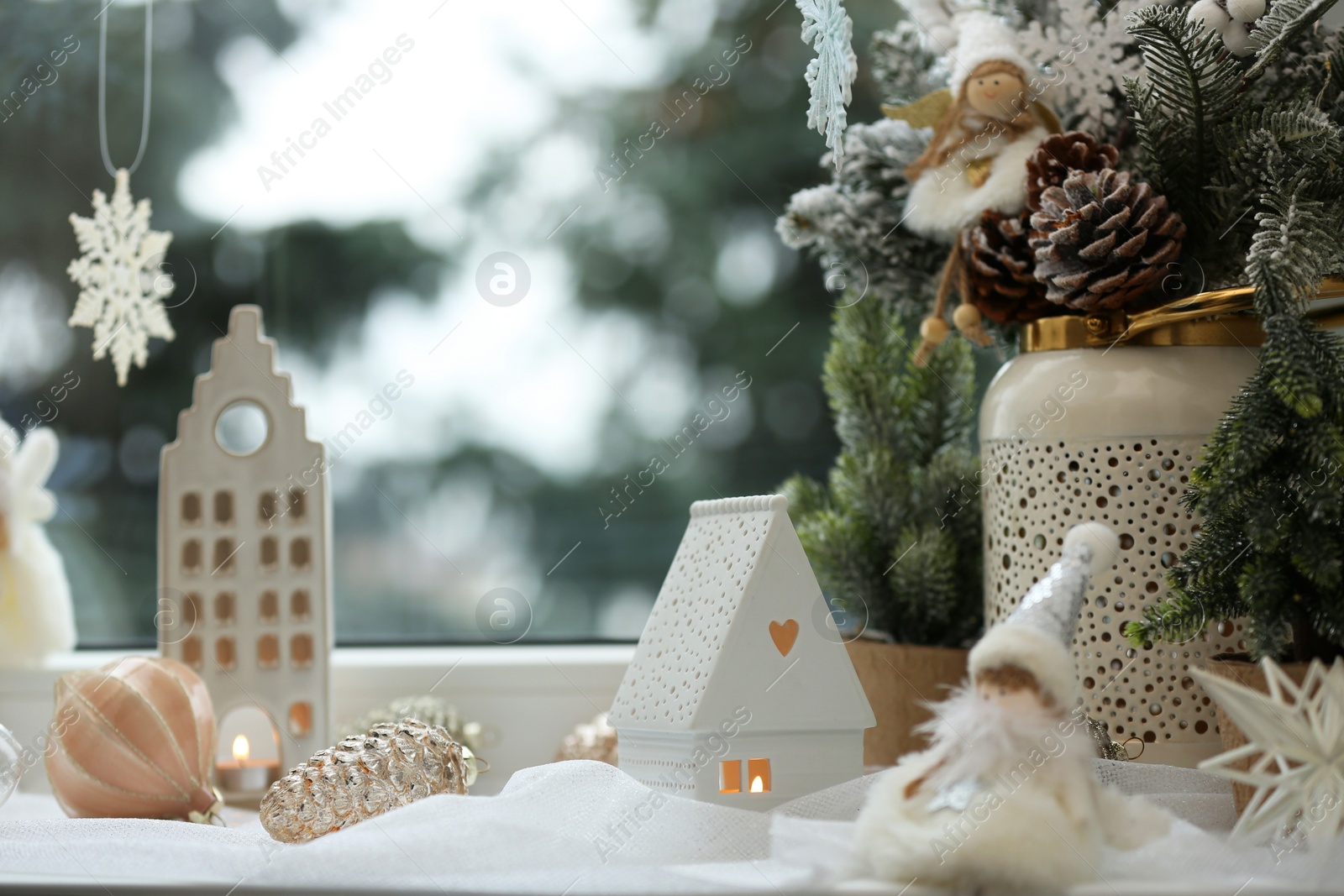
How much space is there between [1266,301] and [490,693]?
75 cm

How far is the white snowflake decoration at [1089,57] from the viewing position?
84cm

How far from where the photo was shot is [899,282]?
94 centimetres

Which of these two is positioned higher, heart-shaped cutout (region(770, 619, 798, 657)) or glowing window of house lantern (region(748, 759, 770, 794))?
heart-shaped cutout (region(770, 619, 798, 657))

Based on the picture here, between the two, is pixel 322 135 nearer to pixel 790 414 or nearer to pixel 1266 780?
pixel 790 414

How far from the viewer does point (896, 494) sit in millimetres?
940

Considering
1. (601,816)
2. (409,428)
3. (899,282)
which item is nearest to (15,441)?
(409,428)

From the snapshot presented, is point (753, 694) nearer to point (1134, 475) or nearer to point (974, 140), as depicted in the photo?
point (1134, 475)

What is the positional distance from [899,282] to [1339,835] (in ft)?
1.84

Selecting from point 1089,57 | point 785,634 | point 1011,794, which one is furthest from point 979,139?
point 1011,794

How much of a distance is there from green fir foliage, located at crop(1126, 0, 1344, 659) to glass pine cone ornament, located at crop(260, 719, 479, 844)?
46cm

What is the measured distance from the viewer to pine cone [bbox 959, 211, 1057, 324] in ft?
2.62

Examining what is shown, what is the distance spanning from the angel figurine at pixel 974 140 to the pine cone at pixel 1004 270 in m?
0.01

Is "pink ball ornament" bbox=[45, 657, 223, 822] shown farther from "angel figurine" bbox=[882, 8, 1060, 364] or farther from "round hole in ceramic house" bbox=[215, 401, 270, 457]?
"angel figurine" bbox=[882, 8, 1060, 364]

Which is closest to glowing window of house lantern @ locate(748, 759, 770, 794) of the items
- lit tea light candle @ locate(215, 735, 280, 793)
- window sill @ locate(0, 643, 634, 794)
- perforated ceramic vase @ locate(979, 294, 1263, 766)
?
perforated ceramic vase @ locate(979, 294, 1263, 766)
